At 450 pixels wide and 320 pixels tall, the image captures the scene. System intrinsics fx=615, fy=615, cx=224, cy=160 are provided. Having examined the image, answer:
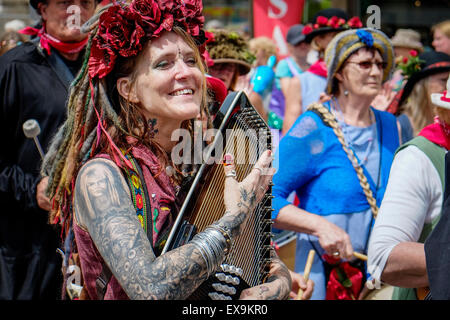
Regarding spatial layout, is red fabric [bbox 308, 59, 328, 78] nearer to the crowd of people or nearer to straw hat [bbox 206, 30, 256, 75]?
the crowd of people

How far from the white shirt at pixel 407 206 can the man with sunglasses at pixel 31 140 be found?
2.12 m

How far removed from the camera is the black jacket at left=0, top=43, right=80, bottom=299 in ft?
12.9

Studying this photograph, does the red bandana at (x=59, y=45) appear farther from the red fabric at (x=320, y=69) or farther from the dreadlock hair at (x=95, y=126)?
the red fabric at (x=320, y=69)

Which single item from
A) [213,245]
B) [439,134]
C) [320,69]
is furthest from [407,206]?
[320,69]

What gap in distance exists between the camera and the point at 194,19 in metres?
2.43

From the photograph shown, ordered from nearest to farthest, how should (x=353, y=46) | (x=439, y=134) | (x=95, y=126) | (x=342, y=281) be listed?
(x=95, y=126) < (x=439, y=134) < (x=342, y=281) < (x=353, y=46)

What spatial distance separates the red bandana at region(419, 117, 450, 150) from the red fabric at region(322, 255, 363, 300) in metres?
1.22

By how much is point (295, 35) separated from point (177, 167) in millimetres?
5685

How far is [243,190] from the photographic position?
2.14 meters

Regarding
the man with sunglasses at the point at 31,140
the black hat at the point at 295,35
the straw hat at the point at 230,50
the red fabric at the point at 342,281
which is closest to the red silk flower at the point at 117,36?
the man with sunglasses at the point at 31,140

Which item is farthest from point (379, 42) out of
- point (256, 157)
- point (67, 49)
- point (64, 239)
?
point (64, 239)

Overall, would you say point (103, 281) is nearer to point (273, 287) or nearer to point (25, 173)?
point (273, 287)
